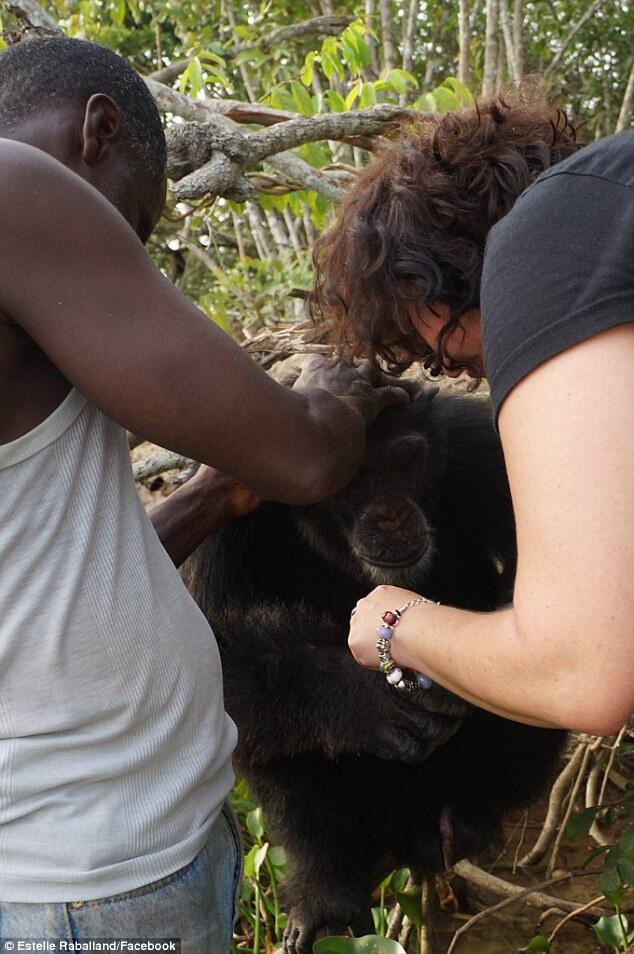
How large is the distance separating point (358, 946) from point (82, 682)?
1.67 meters

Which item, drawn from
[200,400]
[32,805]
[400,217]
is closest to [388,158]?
[400,217]

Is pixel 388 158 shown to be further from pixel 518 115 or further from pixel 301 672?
pixel 301 672

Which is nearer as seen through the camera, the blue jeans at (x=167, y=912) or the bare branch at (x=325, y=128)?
the blue jeans at (x=167, y=912)

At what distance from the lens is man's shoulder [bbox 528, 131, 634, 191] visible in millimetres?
1558

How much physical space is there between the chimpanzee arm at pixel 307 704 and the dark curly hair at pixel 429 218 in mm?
1299

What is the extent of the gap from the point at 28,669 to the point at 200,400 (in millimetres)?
528

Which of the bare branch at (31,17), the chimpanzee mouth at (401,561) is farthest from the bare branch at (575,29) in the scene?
the chimpanzee mouth at (401,561)

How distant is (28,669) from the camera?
170 centimetres

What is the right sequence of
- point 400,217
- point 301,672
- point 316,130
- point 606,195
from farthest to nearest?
point 316,130
point 301,672
point 400,217
point 606,195

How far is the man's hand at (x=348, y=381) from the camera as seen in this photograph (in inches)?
111

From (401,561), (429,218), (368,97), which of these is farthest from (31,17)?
(401,561)

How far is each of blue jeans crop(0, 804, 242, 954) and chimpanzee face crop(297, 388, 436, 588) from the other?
60.1 inches

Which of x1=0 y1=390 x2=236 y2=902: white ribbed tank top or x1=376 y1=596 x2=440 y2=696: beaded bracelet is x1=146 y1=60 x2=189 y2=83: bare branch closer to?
x1=376 y1=596 x2=440 y2=696: beaded bracelet

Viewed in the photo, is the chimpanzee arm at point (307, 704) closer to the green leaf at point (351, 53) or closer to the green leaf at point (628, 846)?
the green leaf at point (628, 846)
